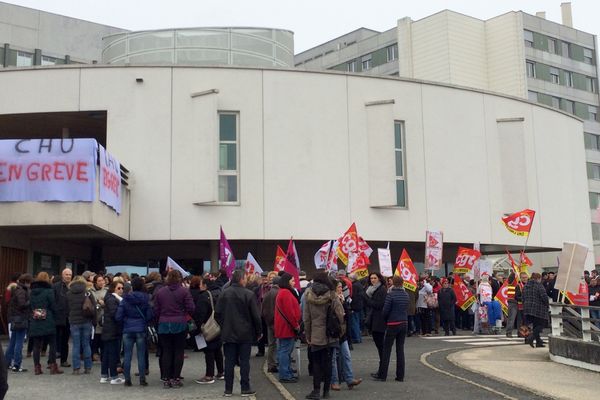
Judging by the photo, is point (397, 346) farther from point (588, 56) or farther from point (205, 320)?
point (588, 56)

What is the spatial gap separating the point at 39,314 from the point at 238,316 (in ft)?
13.4

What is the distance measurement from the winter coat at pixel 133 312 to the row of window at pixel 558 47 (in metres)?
63.3

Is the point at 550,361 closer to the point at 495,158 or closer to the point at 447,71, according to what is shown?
the point at 495,158

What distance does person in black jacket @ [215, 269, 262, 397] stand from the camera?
34.2ft

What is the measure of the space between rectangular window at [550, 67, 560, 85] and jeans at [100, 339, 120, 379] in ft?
212

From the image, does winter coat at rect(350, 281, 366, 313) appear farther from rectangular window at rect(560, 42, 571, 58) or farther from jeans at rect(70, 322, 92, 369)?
rectangular window at rect(560, 42, 571, 58)

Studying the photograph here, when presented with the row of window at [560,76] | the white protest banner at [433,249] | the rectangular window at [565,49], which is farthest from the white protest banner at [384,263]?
the rectangular window at [565,49]

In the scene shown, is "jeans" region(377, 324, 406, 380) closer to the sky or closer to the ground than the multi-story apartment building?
closer to the ground

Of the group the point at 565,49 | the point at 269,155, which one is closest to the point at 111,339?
the point at 269,155

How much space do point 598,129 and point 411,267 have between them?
188 ft

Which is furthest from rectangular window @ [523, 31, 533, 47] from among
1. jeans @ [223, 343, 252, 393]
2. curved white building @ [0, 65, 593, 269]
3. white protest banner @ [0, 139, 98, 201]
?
jeans @ [223, 343, 252, 393]

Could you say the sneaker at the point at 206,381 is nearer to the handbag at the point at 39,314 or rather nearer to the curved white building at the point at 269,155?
the handbag at the point at 39,314

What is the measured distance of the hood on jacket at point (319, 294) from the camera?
1042 cm

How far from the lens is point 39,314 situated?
12.5 metres
